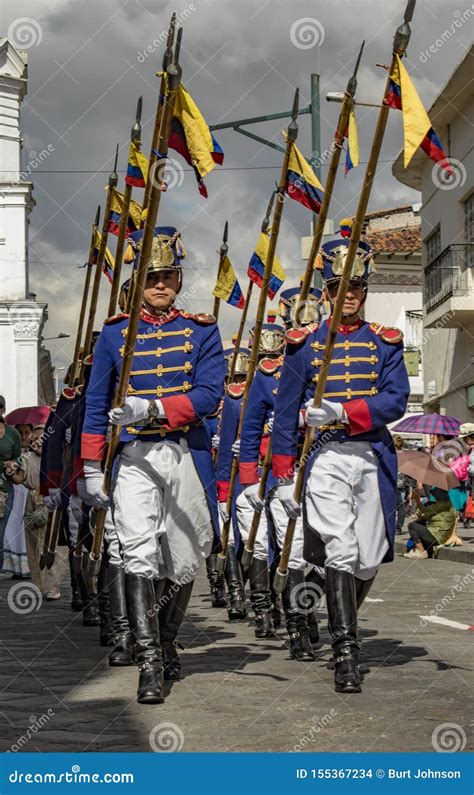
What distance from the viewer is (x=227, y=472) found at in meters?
11.1

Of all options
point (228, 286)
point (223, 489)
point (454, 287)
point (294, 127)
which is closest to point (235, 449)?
point (223, 489)

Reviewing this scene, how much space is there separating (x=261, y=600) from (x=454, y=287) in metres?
23.1

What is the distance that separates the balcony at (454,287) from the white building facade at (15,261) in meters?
16.5

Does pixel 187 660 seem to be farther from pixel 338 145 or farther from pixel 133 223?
pixel 133 223

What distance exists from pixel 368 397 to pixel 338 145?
1583mm

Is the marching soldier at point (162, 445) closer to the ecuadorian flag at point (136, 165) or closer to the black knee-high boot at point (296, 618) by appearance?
the black knee-high boot at point (296, 618)

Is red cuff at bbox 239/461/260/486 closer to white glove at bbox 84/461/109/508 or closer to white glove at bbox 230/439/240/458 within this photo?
white glove at bbox 230/439/240/458

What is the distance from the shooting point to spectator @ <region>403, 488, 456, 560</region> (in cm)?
1942

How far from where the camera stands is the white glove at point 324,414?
712 cm

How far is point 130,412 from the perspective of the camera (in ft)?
22.8

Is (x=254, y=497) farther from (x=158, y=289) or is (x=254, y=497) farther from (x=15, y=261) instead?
(x=15, y=261)

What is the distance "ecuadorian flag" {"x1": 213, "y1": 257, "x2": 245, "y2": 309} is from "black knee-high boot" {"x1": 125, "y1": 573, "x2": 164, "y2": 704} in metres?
6.92

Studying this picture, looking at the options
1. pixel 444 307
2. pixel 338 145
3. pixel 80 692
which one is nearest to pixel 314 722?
pixel 80 692

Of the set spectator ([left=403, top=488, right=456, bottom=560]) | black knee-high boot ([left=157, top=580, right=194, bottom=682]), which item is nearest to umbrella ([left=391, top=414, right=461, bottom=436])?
spectator ([left=403, top=488, right=456, bottom=560])
